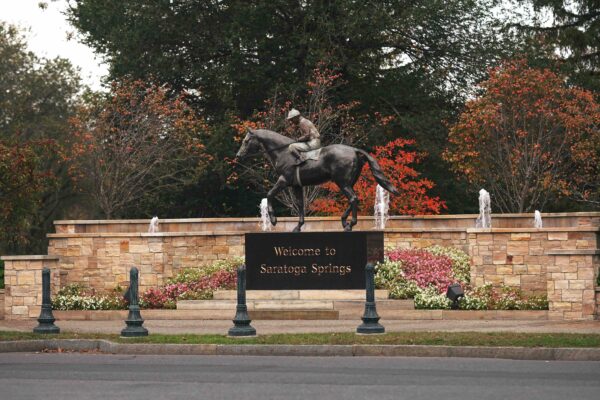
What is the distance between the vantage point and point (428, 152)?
42062mm

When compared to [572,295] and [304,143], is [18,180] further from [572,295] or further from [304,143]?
[572,295]

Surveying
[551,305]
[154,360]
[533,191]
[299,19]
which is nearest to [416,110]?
[299,19]

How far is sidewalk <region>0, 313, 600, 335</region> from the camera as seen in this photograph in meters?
20.4

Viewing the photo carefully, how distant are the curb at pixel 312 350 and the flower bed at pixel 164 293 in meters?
7.06

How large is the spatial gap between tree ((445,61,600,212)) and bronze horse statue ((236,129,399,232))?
37.5 feet

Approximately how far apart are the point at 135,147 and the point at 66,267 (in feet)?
40.5

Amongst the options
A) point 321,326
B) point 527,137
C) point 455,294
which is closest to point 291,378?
point 321,326

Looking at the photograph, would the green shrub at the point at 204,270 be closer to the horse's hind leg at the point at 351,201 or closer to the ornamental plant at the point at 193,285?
the ornamental plant at the point at 193,285

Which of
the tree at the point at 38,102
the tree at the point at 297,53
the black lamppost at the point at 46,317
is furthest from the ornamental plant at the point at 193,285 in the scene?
the tree at the point at 38,102

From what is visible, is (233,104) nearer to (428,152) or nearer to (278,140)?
(428,152)

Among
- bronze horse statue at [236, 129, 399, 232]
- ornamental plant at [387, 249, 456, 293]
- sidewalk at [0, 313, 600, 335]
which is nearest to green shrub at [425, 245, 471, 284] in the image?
ornamental plant at [387, 249, 456, 293]

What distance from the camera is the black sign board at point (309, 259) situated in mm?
25828

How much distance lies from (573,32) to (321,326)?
30.4 metres

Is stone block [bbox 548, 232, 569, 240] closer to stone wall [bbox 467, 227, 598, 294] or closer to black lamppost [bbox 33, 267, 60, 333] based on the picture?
stone wall [bbox 467, 227, 598, 294]
